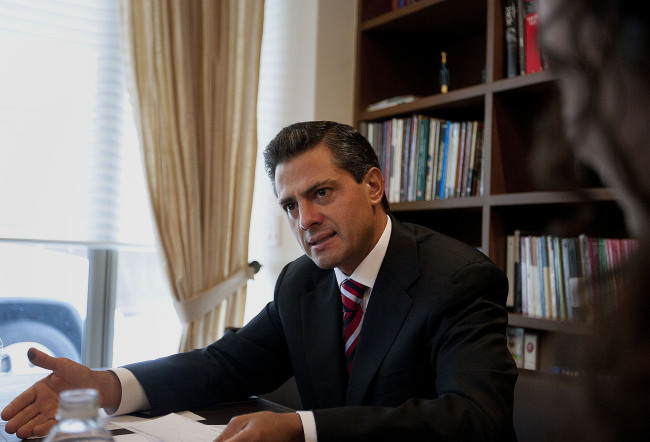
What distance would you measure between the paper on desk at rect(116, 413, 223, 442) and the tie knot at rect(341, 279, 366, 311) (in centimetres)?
48

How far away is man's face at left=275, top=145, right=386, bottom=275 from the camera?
1677 mm

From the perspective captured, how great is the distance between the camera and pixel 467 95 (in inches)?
101

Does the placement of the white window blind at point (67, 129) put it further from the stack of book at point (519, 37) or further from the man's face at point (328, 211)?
the stack of book at point (519, 37)

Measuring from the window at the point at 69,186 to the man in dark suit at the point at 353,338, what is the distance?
1.18 m

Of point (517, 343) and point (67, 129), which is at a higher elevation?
point (67, 129)

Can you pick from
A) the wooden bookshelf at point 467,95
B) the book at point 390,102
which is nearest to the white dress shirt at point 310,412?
the wooden bookshelf at point 467,95

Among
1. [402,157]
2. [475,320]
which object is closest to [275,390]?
[475,320]

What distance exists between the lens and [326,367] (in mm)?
1613

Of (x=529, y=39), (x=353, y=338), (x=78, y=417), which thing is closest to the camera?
(x=78, y=417)

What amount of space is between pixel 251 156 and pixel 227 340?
1338 millimetres

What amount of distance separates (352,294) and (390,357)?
0.75 feet

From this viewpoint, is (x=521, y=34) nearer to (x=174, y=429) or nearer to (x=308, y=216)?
(x=308, y=216)

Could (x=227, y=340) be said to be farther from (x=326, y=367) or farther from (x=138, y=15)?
(x=138, y=15)

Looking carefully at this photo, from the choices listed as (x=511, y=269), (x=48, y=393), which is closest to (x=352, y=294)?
(x=48, y=393)
